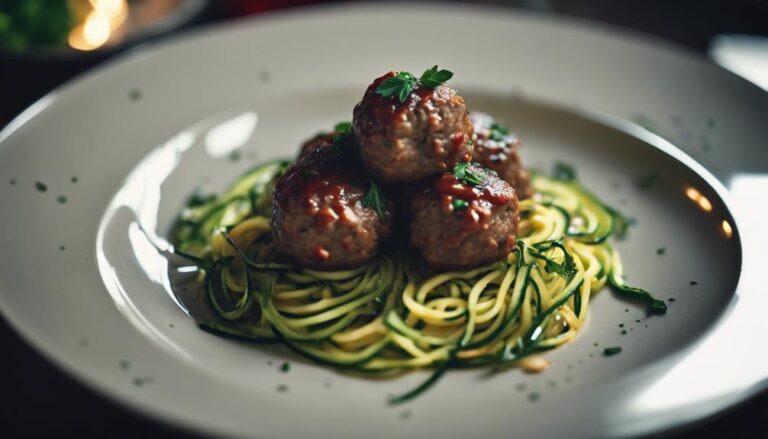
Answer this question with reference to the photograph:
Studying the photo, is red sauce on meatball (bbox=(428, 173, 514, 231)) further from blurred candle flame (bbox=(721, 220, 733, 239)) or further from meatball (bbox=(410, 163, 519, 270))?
blurred candle flame (bbox=(721, 220, 733, 239))

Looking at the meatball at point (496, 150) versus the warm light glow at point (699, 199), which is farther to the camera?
the warm light glow at point (699, 199)

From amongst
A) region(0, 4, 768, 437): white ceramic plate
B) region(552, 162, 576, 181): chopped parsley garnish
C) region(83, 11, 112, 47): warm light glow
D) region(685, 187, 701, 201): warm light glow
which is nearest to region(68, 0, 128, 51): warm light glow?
region(83, 11, 112, 47): warm light glow

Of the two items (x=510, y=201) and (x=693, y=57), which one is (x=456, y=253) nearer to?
(x=510, y=201)

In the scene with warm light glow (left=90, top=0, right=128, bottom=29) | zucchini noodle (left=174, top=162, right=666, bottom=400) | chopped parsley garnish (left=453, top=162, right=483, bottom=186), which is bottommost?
zucchini noodle (left=174, top=162, right=666, bottom=400)

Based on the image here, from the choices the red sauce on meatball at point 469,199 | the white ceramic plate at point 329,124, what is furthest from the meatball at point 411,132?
the white ceramic plate at point 329,124

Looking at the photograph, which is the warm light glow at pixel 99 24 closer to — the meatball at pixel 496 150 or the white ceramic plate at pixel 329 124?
the white ceramic plate at pixel 329 124

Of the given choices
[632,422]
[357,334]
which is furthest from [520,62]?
[632,422]

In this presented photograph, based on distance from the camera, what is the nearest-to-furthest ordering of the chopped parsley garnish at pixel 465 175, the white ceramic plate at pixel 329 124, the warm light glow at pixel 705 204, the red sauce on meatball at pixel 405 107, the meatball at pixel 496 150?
the white ceramic plate at pixel 329 124, the red sauce on meatball at pixel 405 107, the chopped parsley garnish at pixel 465 175, the meatball at pixel 496 150, the warm light glow at pixel 705 204
